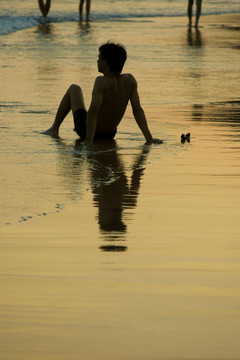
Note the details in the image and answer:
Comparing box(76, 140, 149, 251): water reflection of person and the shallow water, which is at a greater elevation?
box(76, 140, 149, 251): water reflection of person

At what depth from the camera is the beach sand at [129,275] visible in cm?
327

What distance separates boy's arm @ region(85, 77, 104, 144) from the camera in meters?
8.15

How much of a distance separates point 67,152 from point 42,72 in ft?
24.6

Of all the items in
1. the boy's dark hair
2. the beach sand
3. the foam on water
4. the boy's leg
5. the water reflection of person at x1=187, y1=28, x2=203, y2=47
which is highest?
the boy's dark hair

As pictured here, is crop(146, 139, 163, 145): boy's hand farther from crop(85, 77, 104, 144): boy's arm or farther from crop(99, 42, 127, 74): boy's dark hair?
crop(99, 42, 127, 74): boy's dark hair

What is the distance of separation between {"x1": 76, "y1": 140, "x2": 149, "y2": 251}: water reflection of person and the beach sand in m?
0.01

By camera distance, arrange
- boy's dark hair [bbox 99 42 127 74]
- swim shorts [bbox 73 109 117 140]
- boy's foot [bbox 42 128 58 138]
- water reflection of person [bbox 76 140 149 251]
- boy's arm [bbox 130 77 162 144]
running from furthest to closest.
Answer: boy's foot [bbox 42 128 58 138], swim shorts [bbox 73 109 117 140], boy's arm [bbox 130 77 162 144], boy's dark hair [bbox 99 42 127 74], water reflection of person [bbox 76 140 149 251]

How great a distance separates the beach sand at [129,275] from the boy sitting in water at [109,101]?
5.70ft

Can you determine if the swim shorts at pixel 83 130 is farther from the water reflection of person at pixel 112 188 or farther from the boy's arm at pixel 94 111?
the boy's arm at pixel 94 111

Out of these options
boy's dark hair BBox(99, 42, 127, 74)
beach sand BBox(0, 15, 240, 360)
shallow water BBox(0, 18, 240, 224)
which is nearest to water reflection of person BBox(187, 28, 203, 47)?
shallow water BBox(0, 18, 240, 224)

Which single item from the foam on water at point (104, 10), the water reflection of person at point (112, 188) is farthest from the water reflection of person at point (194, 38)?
the water reflection of person at point (112, 188)

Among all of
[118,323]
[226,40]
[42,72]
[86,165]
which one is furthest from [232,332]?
[226,40]

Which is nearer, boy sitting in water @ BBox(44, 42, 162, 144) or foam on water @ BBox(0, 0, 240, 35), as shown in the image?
boy sitting in water @ BBox(44, 42, 162, 144)

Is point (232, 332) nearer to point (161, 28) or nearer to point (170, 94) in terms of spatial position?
point (170, 94)
